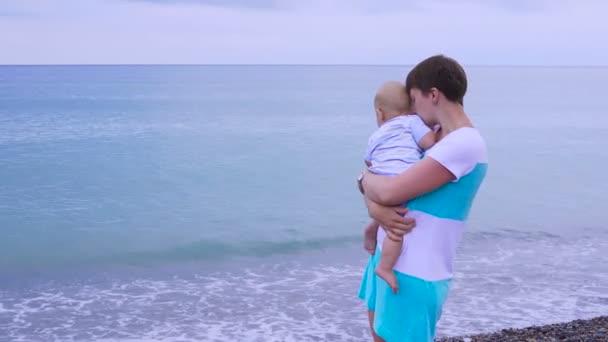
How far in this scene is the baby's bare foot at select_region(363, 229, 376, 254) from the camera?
301cm

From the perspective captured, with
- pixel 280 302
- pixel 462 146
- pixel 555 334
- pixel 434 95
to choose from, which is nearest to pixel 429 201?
pixel 462 146

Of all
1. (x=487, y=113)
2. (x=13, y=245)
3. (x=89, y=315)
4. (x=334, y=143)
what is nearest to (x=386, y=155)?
(x=89, y=315)

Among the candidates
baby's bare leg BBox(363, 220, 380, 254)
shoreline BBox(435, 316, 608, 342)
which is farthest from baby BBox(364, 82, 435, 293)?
shoreline BBox(435, 316, 608, 342)

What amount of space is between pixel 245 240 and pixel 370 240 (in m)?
10.3

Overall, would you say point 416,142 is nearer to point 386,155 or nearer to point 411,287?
point 386,155

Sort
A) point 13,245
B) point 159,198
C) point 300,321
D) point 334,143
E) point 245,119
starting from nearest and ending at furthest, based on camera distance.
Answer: point 300,321
point 13,245
point 159,198
point 334,143
point 245,119

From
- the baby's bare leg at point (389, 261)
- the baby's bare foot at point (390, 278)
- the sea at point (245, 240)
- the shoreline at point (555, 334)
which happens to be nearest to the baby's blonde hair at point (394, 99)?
the baby's bare leg at point (389, 261)

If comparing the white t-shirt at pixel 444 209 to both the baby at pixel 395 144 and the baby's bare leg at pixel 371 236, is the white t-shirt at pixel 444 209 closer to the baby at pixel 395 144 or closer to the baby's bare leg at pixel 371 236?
the baby at pixel 395 144

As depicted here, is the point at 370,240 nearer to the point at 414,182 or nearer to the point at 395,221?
the point at 395,221

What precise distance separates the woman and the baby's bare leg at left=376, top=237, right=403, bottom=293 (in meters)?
0.02

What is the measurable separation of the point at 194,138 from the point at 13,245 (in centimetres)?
2093

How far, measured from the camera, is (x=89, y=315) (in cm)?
832

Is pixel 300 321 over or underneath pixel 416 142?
underneath

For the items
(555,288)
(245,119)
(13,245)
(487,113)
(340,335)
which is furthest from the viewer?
(487,113)
